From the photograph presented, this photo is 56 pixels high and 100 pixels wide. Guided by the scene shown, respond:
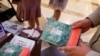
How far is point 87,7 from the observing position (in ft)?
8.25

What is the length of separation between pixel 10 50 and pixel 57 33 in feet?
0.71

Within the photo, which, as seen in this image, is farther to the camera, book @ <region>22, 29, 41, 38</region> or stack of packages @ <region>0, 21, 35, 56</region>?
book @ <region>22, 29, 41, 38</region>

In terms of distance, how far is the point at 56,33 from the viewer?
0.79 metres

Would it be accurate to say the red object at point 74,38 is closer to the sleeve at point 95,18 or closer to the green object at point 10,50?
the sleeve at point 95,18

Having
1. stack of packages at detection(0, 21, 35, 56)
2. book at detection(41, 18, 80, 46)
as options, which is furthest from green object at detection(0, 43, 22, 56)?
book at detection(41, 18, 80, 46)

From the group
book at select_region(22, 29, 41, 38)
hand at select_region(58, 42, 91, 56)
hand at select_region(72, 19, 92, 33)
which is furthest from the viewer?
book at select_region(22, 29, 41, 38)

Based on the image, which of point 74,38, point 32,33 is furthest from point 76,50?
point 32,33

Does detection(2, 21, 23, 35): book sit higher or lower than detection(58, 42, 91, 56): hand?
lower

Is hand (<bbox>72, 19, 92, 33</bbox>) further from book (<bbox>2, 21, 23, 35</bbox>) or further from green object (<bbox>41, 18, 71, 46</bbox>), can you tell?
book (<bbox>2, 21, 23, 35</bbox>)

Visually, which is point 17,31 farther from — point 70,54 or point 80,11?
point 80,11

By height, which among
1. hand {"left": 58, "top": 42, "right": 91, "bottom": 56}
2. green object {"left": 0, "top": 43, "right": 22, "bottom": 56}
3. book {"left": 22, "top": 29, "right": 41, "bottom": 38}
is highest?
hand {"left": 58, "top": 42, "right": 91, "bottom": 56}

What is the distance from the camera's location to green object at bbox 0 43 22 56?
30.3 inches

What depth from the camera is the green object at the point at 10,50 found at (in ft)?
2.53

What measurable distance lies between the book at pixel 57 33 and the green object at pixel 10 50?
122mm
